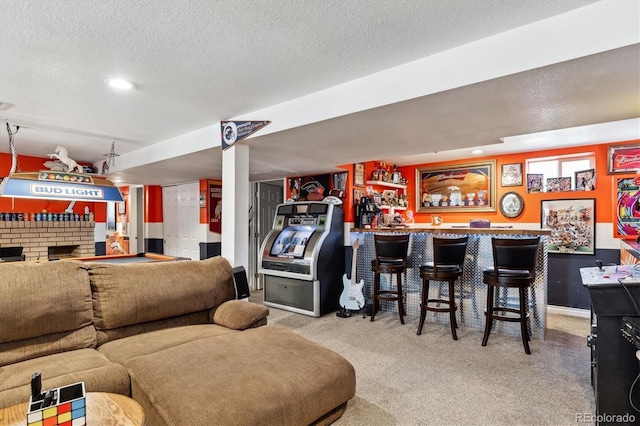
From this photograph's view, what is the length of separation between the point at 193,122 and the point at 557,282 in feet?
16.4

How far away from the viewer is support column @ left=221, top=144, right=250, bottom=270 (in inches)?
135

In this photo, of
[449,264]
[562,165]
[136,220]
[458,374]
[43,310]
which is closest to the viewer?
[43,310]

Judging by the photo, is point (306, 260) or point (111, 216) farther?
point (111, 216)

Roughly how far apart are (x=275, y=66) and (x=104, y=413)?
2078 millimetres

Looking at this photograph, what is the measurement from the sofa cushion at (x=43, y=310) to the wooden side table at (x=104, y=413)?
2.42 feet

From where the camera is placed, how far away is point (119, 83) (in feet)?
8.32

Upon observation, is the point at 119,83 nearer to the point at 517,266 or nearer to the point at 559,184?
the point at 517,266

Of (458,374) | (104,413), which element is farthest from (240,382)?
(458,374)

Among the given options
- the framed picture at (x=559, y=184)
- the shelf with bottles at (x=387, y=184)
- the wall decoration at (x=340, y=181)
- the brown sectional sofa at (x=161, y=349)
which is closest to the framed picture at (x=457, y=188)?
the shelf with bottles at (x=387, y=184)

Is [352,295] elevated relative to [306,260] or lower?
lower

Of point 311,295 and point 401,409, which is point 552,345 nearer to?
Answer: point 401,409

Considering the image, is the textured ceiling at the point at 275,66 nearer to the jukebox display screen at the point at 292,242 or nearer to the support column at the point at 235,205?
the support column at the point at 235,205

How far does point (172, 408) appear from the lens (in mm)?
1486

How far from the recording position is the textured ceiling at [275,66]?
1709mm
